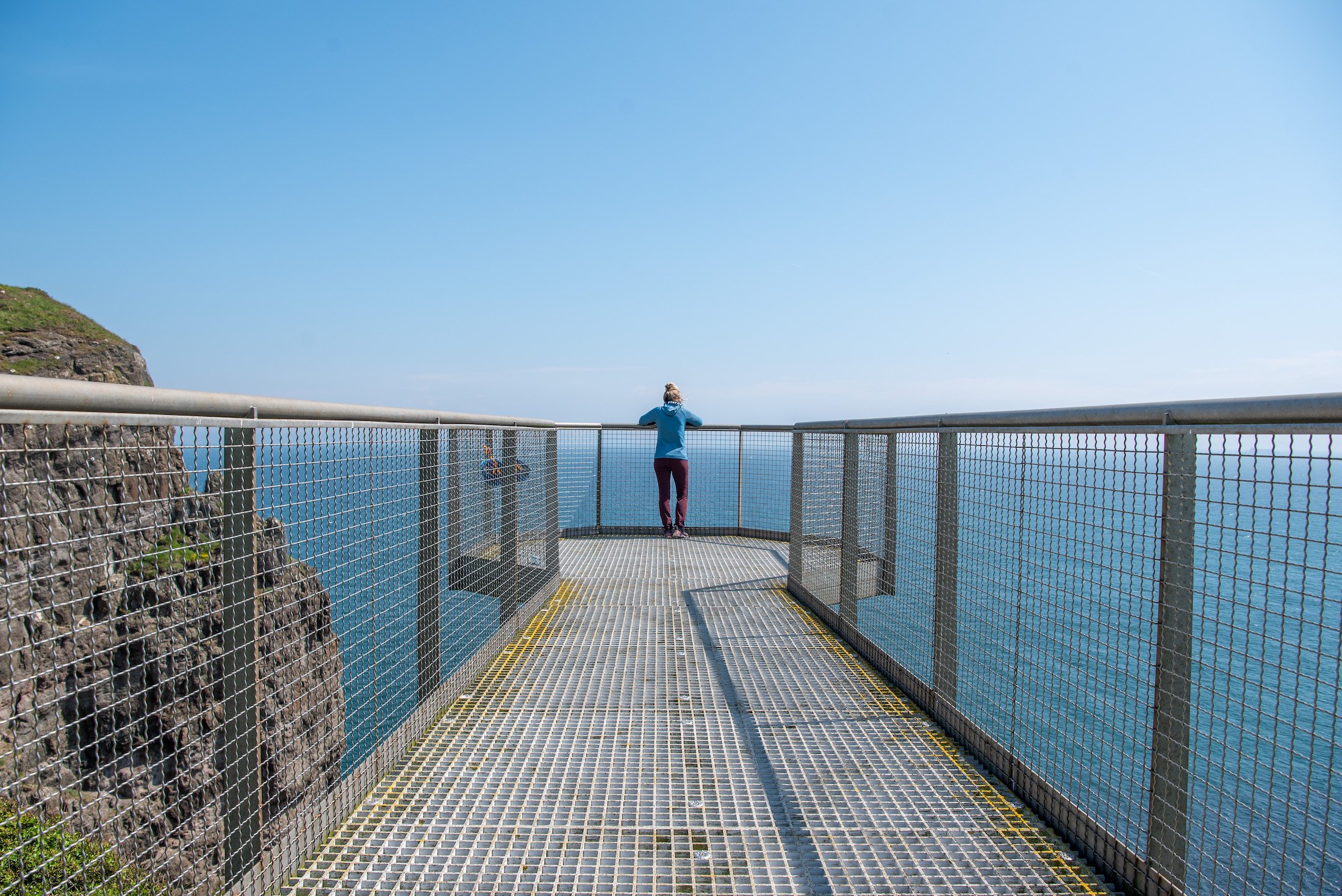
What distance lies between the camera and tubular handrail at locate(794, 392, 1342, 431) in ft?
Result: 6.36

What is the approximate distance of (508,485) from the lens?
5.36 metres

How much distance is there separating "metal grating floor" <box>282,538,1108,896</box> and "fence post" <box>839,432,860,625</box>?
0.31m

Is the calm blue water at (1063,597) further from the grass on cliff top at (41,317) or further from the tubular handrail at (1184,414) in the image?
the grass on cliff top at (41,317)

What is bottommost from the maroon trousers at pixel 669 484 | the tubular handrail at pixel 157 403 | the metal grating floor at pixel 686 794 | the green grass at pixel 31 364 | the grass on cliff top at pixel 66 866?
the metal grating floor at pixel 686 794

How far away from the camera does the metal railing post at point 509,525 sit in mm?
5062

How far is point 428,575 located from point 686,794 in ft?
5.30

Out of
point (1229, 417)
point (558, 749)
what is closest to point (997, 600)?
point (1229, 417)

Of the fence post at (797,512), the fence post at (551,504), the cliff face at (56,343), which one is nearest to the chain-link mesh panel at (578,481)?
the fence post at (551,504)

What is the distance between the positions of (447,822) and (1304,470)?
2.88 metres

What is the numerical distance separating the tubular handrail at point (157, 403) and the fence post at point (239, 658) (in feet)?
0.33

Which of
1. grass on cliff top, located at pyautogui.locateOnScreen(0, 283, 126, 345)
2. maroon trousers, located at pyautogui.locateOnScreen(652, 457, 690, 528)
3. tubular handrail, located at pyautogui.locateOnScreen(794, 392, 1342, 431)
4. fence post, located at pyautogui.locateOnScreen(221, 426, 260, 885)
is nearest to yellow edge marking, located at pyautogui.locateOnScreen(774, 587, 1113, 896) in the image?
tubular handrail, located at pyautogui.locateOnScreen(794, 392, 1342, 431)

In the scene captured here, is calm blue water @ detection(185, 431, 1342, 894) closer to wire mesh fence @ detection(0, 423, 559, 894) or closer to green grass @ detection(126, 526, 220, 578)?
wire mesh fence @ detection(0, 423, 559, 894)

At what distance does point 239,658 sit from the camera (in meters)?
2.39

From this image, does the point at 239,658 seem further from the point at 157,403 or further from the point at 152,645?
the point at 157,403
